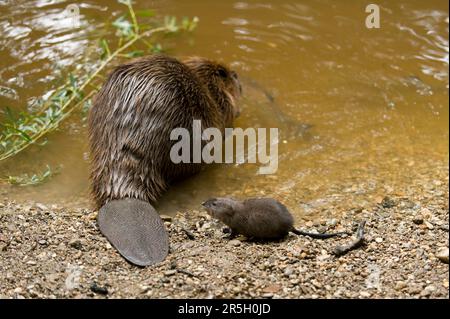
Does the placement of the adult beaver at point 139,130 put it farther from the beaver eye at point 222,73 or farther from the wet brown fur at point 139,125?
the beaver eye at point 222,73

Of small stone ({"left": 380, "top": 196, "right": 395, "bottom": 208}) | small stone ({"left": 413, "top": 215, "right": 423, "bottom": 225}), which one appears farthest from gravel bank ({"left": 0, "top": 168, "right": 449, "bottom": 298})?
small stone ({"left": 380, "top": 196, "right": 395, "bottom": 208})

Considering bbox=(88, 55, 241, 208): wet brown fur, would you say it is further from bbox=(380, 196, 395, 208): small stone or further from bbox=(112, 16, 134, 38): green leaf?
bbox=(380, 196, 395, 208): small stone

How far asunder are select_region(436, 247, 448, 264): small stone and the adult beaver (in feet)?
4.79

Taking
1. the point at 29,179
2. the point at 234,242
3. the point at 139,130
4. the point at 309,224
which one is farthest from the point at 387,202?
the point at 29,179

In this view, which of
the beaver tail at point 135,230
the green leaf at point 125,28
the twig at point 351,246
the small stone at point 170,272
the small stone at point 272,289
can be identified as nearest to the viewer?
the small stone at point 272,289

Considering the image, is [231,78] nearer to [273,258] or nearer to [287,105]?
[287,105]

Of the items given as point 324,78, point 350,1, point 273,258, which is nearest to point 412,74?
point 324,78

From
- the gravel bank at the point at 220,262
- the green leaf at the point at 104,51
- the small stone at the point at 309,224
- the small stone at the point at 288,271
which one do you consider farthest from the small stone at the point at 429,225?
the green leaf at the point at 104,51

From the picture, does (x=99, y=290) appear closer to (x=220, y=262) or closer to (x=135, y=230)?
(x=135, y=230)

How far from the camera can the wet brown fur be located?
3975mm

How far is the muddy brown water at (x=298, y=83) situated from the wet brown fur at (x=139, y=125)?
0.22 meters

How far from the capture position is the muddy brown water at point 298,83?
14.4ft
